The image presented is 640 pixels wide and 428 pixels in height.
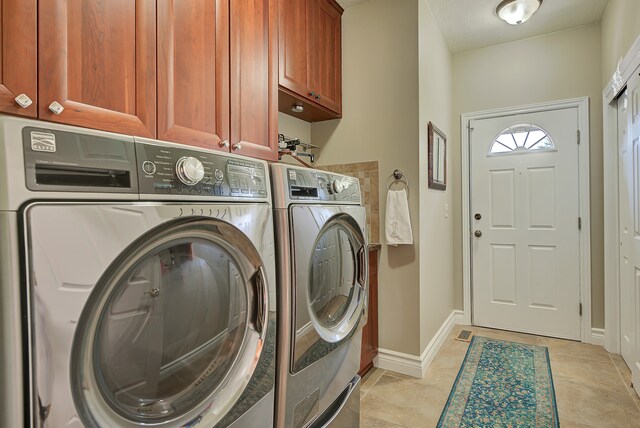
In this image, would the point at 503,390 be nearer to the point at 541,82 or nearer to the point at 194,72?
the point at 194,72

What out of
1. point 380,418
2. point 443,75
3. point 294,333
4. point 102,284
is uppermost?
point 443,75

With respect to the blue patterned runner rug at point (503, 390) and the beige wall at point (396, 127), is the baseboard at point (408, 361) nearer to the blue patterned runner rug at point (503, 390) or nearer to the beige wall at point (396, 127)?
the beige wall at point (396, 127)

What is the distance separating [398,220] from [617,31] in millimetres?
2032

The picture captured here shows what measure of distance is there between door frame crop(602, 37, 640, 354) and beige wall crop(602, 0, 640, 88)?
0.16 metres

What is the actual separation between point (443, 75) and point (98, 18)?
2806 millimetres

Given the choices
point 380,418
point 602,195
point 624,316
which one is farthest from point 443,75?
point 380,418

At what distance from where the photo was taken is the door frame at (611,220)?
2611 millimetres

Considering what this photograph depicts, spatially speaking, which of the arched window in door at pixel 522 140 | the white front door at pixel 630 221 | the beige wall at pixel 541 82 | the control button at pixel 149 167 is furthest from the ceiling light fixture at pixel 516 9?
the control button at pixel 149 167

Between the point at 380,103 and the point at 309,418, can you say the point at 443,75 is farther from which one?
the point at 309,418

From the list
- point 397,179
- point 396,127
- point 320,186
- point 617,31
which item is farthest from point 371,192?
point 617,31

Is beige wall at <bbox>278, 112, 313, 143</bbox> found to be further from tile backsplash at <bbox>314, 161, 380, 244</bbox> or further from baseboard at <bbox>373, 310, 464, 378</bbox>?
baseboard at <bbox>373, 310, 464, 378</bbox>

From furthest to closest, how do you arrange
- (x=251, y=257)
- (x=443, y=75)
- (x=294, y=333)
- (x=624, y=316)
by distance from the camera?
(x=443, y=75)
(x=624, y=316)
(x=294, y=333)
(x=251, y=257)

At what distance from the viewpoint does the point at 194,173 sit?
861mm

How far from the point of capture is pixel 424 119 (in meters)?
2.50
